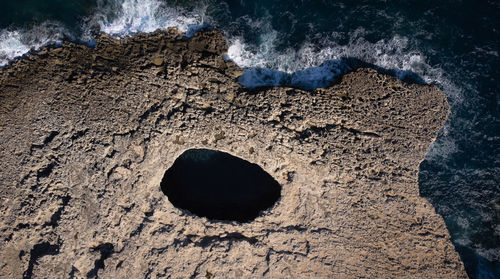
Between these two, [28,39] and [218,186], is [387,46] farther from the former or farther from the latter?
[28,39]

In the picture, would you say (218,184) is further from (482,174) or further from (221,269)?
(482,174)

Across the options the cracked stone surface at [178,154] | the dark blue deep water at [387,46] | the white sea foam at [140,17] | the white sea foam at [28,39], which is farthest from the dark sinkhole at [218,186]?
the white sea foam at [28,39]

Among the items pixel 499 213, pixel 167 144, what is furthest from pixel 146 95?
pixel 499 213

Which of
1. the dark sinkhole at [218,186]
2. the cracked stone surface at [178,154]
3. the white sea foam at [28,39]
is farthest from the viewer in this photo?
the white sea foam at [28,39]

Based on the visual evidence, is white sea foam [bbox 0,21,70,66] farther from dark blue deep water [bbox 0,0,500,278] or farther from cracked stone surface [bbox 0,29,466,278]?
cracked stone surface [bbox 0,29,466,278]

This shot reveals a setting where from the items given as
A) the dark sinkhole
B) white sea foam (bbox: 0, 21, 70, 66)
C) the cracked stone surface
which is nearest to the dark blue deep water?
white sea foam (bbox: 0, 21, 70, 66)

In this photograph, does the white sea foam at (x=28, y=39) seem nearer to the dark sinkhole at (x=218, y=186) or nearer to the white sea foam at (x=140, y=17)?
the white sea foam at (x=140, y=17)
